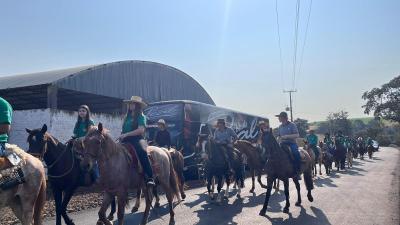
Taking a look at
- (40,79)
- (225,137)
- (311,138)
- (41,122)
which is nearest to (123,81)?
(40,79)

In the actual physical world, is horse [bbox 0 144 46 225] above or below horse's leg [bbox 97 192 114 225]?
above

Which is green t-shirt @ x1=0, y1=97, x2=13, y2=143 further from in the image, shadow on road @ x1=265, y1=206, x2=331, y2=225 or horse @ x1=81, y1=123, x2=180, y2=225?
shadow on road @ x1=265, y1=206, x2=331, y2=225

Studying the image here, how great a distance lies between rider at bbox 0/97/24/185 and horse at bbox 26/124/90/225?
2196 mm

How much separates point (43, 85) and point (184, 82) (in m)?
16.7

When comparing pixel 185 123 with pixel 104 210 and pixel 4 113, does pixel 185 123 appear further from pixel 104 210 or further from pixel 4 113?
pixel 4 113

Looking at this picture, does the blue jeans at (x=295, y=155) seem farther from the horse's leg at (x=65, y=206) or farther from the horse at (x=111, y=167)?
the horse's leg at (x=65, y=206)

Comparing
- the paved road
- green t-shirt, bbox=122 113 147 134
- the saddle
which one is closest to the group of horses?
the saddle

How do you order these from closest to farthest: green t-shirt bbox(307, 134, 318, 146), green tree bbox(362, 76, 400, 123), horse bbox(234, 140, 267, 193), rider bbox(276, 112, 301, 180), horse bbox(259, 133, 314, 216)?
1. horse bbox(259, 133, 314, 216)
2. rider bbox(276, 112, 301, 180)
3. horse bbox(234, 140, 267, 193)
4. green t-shirt bbox(307, 134, 318, 146)
5. green tree bbox(362, 76, 400, 123)

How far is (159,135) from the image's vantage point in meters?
13.3

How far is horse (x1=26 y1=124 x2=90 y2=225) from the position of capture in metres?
7.58

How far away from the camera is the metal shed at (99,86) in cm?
2231

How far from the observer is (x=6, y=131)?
518 centimetres

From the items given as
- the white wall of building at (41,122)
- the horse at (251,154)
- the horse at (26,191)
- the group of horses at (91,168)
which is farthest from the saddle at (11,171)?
the white wall of building at (41,122)

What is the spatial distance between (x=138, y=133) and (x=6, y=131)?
8.92 feet
